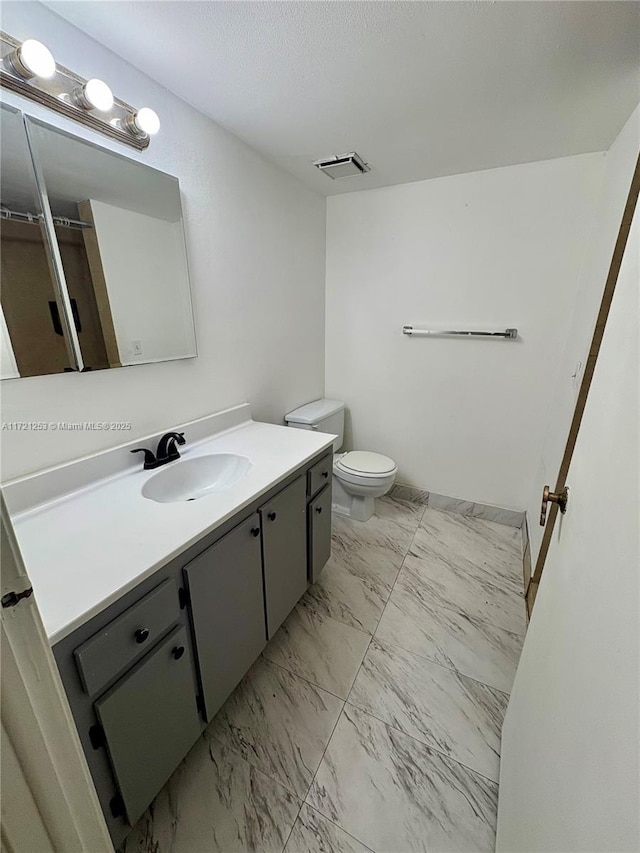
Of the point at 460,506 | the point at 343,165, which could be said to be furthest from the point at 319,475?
the point at 343,165

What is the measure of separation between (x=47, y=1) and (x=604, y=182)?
2282mm

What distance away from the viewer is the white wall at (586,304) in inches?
55.1

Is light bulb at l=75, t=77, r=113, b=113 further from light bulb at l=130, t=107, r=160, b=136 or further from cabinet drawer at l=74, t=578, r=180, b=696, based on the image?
cabinet drawer at l=74, t=578, r=180, b=696

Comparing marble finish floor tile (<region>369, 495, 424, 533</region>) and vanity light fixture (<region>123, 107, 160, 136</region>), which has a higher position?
vanity light fixture (<region>123, 107, 160, 136</region>)

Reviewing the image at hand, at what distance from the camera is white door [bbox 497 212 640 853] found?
0.41m

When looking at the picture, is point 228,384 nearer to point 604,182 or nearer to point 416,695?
point 416,695

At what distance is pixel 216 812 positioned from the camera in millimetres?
1046

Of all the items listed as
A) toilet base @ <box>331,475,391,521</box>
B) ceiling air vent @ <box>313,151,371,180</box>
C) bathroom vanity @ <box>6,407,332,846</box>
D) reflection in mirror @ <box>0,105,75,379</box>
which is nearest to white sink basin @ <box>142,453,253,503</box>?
bathroom vanity @ <box>6,407,332,846</box>

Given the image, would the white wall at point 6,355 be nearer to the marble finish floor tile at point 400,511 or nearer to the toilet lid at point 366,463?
the toilet lid at point 366,463

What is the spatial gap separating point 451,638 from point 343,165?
8.02ft

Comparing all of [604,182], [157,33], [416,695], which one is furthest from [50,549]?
[604,182]

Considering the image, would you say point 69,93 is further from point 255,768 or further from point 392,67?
point 255,768

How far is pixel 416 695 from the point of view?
4.50 feet

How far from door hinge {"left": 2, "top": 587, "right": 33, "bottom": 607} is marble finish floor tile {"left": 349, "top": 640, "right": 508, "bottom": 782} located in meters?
1.34
